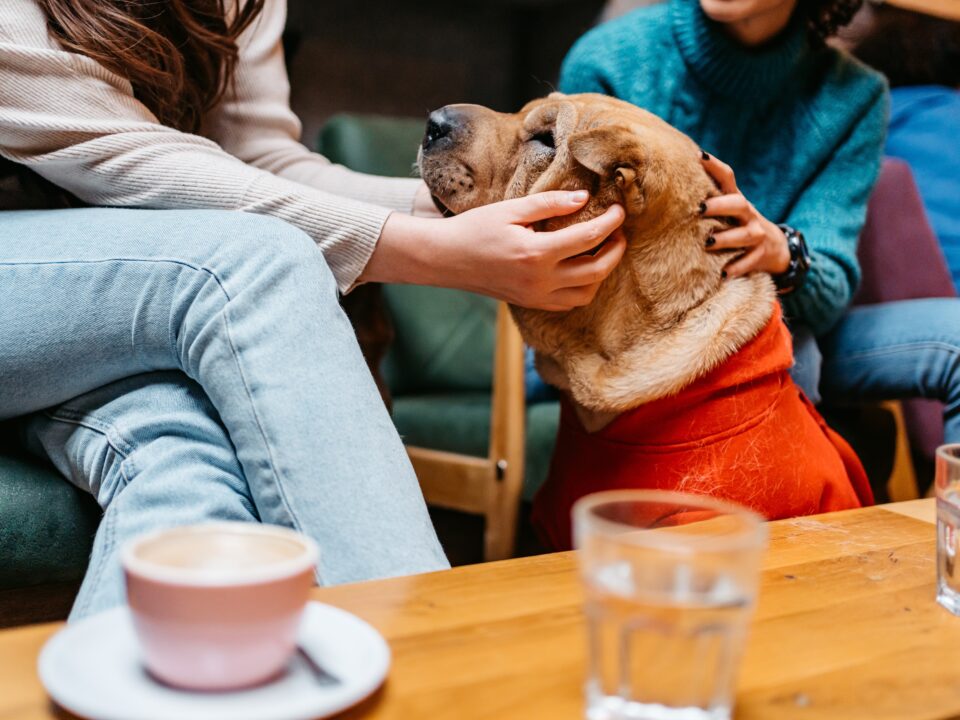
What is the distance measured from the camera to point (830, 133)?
1.63 m

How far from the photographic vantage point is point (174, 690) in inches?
20.1

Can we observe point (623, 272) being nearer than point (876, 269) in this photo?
Yes

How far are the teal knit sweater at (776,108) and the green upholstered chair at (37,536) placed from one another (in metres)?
1.08

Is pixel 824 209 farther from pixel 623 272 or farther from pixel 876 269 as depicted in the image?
pixel 623 272

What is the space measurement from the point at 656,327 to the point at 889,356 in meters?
0.73

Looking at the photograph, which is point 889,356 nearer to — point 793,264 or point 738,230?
point 793,264

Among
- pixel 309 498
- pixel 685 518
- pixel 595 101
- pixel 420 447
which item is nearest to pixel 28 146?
pixel 309 498

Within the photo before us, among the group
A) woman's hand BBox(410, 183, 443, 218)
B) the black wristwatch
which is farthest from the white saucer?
the black wristwatch

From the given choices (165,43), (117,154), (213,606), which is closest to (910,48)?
(165,43)

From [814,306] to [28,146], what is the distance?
1.23 meters

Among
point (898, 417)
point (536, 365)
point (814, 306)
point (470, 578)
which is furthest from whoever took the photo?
point (898, 417)

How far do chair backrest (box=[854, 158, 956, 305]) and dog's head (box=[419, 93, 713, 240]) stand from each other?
924 millimetres

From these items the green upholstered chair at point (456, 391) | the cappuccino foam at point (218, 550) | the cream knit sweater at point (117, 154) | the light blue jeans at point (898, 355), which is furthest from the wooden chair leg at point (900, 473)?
the cappuccino foam at point (218, 550)

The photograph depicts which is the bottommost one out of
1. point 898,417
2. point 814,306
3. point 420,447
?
point 420,447
